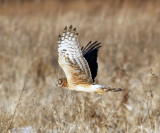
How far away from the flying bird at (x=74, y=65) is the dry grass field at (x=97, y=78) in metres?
0.11

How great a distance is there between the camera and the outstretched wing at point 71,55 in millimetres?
3389

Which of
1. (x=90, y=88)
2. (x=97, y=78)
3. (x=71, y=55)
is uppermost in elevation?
(x=71, y=55)

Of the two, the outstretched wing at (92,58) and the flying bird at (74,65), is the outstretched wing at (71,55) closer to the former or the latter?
the flying bird at (74,65)

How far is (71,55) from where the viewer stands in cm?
343

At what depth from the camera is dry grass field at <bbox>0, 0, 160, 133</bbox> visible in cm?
365

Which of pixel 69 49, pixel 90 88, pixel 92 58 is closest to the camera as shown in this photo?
pixel 69 49

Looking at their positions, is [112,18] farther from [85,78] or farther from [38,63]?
[85,78]

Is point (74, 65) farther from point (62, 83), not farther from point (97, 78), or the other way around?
point (97, 78)

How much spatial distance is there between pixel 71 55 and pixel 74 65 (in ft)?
0.35

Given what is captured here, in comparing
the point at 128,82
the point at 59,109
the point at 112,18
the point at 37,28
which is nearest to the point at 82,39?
the point at 37,28

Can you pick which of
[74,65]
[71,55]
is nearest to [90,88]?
[74,65]

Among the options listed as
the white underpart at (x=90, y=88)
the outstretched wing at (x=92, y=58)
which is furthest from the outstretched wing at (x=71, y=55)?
the outstretched wing at (x=92, y=58)

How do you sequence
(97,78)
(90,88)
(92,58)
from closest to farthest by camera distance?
(90,88) < (92,58) < (97,78)

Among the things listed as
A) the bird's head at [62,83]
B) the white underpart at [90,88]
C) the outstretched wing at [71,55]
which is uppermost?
the outstretched wing at [71,55]
